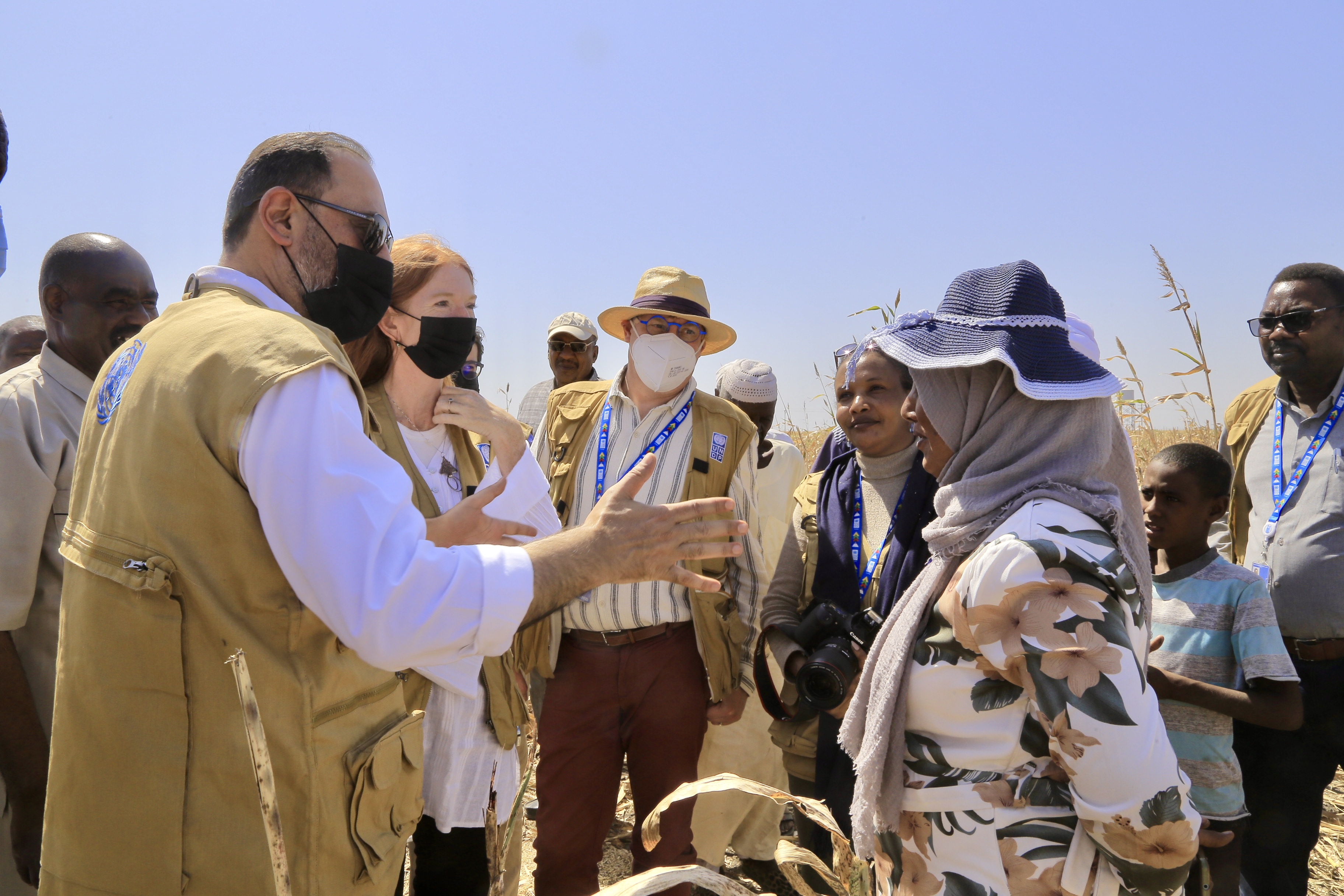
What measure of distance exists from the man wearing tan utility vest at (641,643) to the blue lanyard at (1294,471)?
2147 mm

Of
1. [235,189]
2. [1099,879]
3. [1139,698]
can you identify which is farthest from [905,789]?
[235,189]

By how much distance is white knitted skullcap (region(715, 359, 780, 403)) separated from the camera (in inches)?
191

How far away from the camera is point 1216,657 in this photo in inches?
112

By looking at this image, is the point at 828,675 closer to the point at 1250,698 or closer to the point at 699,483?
the point at 699,483

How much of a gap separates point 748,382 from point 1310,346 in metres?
2.59

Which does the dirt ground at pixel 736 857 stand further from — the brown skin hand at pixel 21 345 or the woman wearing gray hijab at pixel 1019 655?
the brown skin hand at pixel 21 345

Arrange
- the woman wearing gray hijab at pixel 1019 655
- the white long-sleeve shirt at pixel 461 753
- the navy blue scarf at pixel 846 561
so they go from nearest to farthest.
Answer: the woman wearing gray hijab at pixel 1019 655
the white long-sleeve shirt at pixel 461 753
the navy blue scarf at pixel 846 561

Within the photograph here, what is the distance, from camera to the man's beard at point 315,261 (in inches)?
71.1

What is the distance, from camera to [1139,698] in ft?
5.31

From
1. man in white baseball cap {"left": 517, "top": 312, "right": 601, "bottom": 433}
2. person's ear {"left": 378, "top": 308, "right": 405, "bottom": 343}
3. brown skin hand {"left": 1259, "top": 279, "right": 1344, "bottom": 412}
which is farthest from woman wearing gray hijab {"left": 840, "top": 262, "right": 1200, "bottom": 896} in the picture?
man in white baseball cap {"left": 517, "top": 312, "right": 601, "bottom": 433}

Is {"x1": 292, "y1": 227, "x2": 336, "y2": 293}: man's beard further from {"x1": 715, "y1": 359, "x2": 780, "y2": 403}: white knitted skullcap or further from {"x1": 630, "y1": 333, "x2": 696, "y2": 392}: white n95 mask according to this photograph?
{"x1": 715, "y1": 359, "x2": 780, "y2": 403}: white knitted skullcap

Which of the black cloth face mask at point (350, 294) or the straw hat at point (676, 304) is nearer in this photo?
the black cloth face mask at point (350, 294)

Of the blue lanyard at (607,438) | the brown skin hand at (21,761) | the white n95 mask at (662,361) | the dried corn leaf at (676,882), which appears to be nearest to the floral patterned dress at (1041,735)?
the dried corn leaf at (676,882)

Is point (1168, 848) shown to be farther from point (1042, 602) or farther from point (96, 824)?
point (96, 824)
